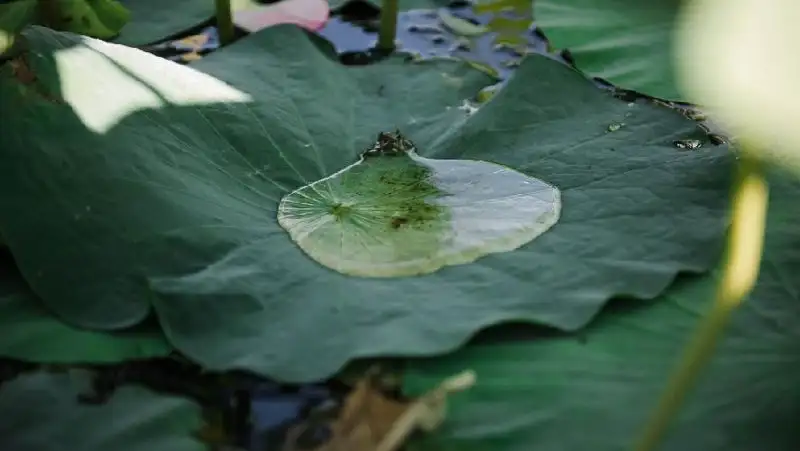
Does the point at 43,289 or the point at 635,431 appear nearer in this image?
the point at 635,431

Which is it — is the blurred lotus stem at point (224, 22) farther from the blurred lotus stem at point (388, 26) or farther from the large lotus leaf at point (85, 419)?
the large lotus leaf at point (85, 419)

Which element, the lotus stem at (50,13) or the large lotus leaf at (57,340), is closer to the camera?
the large lotus leaf at (57,340)

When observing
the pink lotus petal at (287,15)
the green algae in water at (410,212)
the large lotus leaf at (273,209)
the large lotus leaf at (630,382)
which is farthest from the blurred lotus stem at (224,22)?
the large lotus leaf at (630,382)

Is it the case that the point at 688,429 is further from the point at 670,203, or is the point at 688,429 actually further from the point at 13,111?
the point at 13,111

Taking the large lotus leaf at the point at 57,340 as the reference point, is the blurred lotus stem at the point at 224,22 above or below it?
above

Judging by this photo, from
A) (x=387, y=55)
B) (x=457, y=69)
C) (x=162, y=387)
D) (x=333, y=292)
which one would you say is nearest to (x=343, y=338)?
(x=333, y=292)

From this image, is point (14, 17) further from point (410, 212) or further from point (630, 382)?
point (630, 382)
